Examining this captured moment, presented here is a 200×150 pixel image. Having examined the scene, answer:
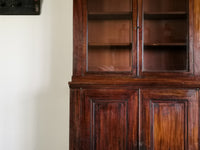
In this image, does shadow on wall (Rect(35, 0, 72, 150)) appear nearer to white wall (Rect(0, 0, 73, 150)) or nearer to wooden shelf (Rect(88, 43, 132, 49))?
white wall (Rect(0, 0, 73, 150))

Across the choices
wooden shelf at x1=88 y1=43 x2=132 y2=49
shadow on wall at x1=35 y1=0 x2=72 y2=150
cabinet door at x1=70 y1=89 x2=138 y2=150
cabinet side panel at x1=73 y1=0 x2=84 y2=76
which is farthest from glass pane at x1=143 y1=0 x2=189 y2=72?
shadow on wall at x1=35 y1=0 x2=72 y2=150

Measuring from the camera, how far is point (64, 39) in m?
1.47

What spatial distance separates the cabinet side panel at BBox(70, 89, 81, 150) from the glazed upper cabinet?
144 millimetres

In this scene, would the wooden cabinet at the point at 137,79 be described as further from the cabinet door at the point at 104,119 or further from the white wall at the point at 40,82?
the white wall at the point at 40,82

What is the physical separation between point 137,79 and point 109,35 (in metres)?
0.32

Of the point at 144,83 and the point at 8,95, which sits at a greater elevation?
the point at 144,83

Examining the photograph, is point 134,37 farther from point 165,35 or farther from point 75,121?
point 75,121

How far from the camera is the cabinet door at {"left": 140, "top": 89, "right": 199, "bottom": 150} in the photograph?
1095mm

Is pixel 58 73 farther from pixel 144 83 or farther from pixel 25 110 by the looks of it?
pixel 144 83

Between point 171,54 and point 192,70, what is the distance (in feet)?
0.51

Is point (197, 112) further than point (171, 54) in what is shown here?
No

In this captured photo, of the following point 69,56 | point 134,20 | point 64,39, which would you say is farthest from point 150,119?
point 64,39

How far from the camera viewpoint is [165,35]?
120cm

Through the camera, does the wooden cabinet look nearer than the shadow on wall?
Yes
